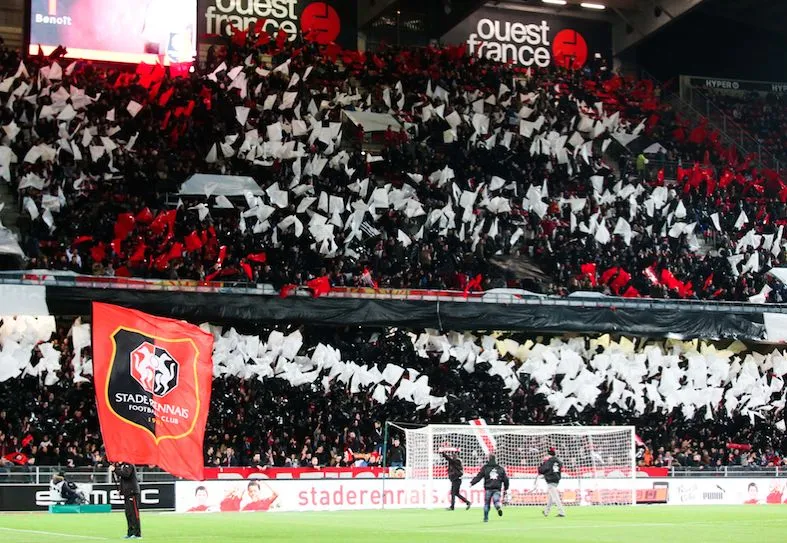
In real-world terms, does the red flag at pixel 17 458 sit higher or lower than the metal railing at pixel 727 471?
higher

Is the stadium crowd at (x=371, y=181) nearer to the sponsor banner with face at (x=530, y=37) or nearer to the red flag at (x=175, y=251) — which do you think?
the red flag at (x=175, y=251)

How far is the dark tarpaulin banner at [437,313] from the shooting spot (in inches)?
1451

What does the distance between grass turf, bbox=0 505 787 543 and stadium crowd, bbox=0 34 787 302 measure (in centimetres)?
1035

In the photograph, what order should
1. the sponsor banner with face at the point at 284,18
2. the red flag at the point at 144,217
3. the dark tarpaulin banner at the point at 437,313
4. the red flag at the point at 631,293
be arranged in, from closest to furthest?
1. the dark tarpaulin banner at the point at 437,313
2. the red flag at the point at 144,217
3. the red flag at the point at 631,293
4. the sponsor banner with face at the point at 284,18

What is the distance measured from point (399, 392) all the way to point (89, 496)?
1063 centimetres

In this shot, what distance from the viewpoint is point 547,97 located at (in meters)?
49.6

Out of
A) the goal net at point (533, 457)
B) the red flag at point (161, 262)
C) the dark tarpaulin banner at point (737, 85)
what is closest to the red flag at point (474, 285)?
the goal net at point (533, 457)

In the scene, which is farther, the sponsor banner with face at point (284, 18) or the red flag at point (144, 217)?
the sponsor banner with face at point (284, 18)

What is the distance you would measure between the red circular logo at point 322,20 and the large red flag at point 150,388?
121 ft

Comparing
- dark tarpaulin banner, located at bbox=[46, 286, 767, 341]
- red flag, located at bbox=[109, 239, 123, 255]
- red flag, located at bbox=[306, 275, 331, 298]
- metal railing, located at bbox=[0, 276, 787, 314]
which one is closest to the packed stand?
dark tarpaulin banner, located at bbox=[46, 286, 767, 341]

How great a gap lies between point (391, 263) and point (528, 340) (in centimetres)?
563

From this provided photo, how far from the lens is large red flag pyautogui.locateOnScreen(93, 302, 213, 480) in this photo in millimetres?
17062

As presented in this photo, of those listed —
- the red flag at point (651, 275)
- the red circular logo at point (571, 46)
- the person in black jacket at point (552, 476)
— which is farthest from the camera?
the red circular logo at point (571, 46)

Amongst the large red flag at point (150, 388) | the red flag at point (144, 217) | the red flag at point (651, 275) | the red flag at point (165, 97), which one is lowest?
the large red flag at point (150, 388)
